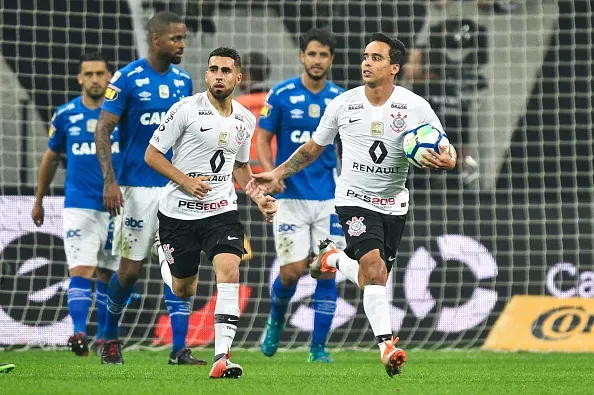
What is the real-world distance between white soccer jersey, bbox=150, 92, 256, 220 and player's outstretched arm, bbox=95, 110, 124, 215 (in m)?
1.13

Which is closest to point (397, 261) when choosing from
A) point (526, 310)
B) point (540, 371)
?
point (526, 310)

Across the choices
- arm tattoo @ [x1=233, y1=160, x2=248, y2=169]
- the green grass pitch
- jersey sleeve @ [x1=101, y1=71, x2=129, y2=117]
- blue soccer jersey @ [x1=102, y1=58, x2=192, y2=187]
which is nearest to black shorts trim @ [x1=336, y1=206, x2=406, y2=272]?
arm tattoo @ [x1=233, y1=160, x2=248, y2=169]

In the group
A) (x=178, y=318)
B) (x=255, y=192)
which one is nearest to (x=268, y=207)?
(x=255, y=192)

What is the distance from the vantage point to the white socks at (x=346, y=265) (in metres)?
8.08

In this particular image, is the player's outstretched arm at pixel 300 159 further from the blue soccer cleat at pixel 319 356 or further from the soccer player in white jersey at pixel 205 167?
the blue soccer cleat at pixel 319 356

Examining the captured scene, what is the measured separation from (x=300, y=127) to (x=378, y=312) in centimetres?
302

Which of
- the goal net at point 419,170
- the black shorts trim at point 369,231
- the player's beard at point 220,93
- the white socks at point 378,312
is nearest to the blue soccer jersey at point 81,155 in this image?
the goal net at point 419,170

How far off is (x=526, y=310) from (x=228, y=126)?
16.5 feet

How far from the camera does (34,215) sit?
1046 centimetres

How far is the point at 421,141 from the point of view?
7.35m

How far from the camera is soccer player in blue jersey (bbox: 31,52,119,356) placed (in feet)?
33.7

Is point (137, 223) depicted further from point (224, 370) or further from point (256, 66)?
point (256, 66)

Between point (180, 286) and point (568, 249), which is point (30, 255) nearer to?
point (180, 286)

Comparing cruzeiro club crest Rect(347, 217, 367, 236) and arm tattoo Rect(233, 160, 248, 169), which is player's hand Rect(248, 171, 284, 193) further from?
cruzeiro club crest Rect(347, 217, 367, 236)
